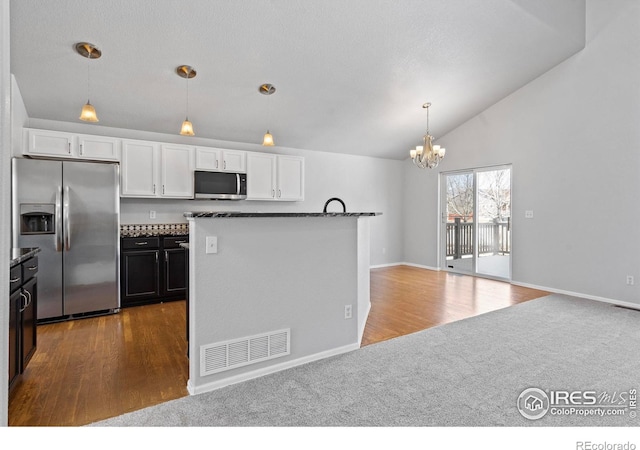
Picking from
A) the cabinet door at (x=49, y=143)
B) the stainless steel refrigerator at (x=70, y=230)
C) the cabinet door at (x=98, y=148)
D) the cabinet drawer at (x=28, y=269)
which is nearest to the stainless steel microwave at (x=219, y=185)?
the cabinet door at (x=98, y=148)

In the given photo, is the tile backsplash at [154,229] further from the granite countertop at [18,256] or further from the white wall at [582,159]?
the white wall at [582,159]

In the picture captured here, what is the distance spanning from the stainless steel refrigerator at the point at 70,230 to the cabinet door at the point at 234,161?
5.41 ft

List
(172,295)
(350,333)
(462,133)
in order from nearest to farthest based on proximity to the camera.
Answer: (350,333)
(172,295)
(462,133)

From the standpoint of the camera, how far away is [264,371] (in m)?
2.50

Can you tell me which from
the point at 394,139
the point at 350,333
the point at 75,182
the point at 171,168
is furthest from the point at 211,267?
the point at 394,139

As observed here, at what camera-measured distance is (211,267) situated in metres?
2.29

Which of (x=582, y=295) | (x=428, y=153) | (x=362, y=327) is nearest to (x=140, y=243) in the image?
(x=362, y=327)

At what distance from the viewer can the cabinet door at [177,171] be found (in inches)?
192

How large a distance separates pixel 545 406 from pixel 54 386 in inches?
128

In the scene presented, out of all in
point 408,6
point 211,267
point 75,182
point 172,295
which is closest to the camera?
point 211,267

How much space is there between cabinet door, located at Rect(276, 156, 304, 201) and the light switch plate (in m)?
3.64

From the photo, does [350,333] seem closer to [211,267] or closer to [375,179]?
[211,267]

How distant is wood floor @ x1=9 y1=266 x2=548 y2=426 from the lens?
2.14 metres

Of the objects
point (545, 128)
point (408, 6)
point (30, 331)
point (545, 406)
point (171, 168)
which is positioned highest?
point (408, 6)
